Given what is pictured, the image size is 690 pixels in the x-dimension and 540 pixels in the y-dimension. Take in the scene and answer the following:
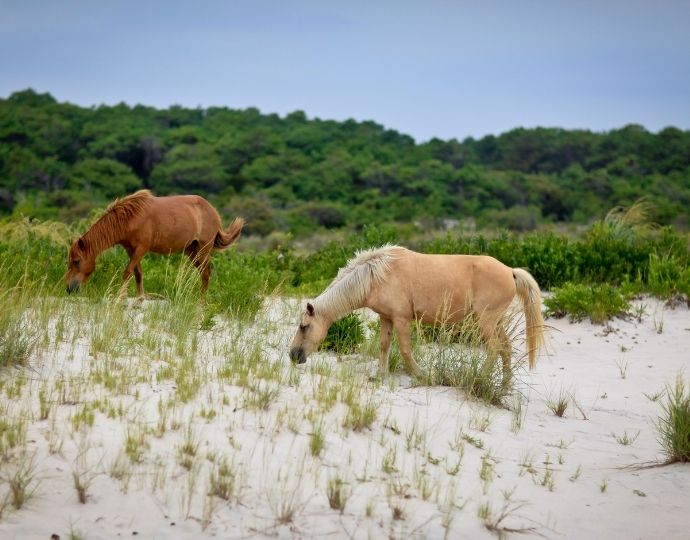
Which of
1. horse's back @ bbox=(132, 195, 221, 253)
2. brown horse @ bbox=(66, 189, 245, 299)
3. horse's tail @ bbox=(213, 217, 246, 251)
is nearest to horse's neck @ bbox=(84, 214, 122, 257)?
brown horse @ bbox=(66, 189, 245, 299)

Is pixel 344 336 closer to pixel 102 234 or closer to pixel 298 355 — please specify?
pixel 298 355

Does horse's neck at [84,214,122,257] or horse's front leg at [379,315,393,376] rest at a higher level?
horse's neck at [84,214,122,257]

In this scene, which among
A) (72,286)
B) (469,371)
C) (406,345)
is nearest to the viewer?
(469,371)

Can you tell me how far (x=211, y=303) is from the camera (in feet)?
31.7

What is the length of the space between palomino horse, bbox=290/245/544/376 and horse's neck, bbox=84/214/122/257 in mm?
3212

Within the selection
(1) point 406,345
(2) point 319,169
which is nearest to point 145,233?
(1) point 406,345

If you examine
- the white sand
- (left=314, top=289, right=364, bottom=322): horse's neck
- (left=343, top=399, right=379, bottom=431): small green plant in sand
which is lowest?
the white sand

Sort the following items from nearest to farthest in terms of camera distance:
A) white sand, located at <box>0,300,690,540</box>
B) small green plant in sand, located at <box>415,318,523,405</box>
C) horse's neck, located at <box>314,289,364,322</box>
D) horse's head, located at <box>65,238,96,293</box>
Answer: white sand, located at <box>0,300,690,540</box>
small green plant in sand, located at <box>415,318,523,405</box>
horse's neck, located at <box>314,289,364,322</box>
horse's head, located at <box>65,238,96,293</box>

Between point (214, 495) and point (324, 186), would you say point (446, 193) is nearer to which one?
point (324, 186)

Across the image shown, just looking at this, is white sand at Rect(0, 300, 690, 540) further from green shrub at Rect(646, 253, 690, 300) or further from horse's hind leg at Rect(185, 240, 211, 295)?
green shrub at Rect(646, 253, 690, 300)

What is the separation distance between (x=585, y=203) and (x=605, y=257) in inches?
1317

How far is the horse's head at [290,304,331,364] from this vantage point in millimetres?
7852

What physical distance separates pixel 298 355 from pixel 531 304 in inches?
101

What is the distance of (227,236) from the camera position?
11000 mm
